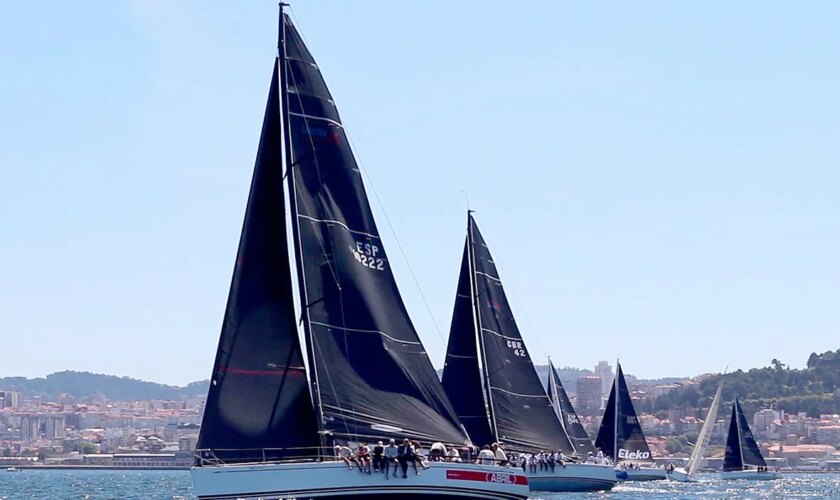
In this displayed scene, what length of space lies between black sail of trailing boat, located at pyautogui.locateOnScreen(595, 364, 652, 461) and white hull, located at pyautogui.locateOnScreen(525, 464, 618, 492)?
1561 centimetres

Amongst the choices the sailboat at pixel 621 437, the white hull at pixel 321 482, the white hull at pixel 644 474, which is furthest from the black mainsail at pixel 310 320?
the sailboat at pixel 621 437

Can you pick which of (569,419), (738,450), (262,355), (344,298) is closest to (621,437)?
(569,419)

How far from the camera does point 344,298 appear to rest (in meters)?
25.9

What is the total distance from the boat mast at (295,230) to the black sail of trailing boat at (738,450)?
201 feet

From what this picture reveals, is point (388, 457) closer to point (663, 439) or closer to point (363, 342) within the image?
point (363, 342)

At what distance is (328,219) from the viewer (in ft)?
85.3

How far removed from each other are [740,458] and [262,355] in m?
63.0

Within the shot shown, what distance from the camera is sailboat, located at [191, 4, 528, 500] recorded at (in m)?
24.9

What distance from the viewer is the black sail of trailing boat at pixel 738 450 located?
8394 centimetres

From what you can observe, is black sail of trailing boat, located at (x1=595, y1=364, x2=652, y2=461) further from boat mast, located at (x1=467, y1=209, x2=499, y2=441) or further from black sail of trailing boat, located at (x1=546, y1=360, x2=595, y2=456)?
boat mast, located at (x1=467, y1=209, x2=499, y2=441)

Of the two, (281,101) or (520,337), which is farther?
(520,337)

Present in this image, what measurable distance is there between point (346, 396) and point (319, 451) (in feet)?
3.39

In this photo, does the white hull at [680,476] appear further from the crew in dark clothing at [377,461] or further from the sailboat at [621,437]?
the crew in dark clothing at [377,461]

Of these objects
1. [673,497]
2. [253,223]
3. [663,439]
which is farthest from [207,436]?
[663,439]
